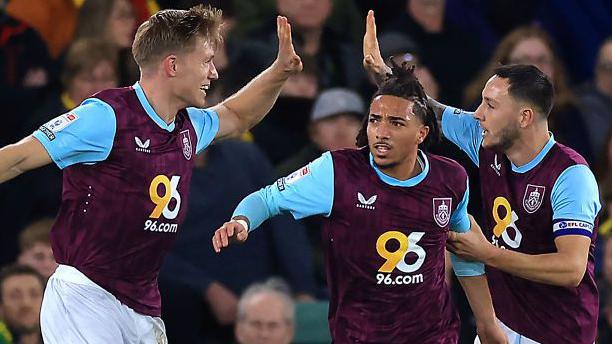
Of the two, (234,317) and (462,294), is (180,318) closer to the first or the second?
(234,317)

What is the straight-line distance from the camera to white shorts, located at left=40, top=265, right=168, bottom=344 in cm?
748

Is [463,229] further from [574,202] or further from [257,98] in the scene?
[257,98]

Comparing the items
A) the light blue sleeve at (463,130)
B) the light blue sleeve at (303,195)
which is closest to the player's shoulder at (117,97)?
the light blue sleeve at (303,195)

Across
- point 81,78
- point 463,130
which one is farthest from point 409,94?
point 81,78

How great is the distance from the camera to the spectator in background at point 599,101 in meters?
11.2

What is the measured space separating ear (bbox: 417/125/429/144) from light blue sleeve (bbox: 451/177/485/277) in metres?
0.30

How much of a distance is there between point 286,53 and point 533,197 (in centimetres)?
132

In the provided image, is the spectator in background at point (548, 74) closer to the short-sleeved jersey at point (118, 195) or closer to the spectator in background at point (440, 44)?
the spectator in background at point (440, 44)

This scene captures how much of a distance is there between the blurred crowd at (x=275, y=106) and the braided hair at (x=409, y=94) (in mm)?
2042

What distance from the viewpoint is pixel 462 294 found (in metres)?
10.3

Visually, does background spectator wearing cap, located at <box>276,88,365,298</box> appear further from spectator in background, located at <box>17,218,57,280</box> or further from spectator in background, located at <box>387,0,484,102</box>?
spectator in background, located at <box>17,218,57,280</box>

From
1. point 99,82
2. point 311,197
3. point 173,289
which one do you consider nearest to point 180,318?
point 173,289

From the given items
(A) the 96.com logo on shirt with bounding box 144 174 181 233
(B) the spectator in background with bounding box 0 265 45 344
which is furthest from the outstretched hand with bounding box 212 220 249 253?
(B) the spectator in background with bounding box 0 265 45 344

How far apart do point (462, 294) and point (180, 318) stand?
168 cm
